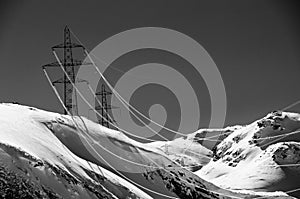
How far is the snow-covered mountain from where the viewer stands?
133ft

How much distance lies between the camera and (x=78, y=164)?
172 ft

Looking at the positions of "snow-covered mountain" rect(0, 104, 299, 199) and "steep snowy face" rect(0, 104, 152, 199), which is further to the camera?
"snow-covered mountain" rect(0, 104, 299, 199)

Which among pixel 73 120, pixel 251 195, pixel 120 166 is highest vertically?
pixel 73 120

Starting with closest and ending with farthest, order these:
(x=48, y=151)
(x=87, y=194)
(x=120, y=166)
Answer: (x=87, y=194)
(x=48, y=151)
(x=120, y=166)

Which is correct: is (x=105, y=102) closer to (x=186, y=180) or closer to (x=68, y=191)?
(x=186, y=180)

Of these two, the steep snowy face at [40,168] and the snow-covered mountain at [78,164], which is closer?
the steep snowy face at [40,168]

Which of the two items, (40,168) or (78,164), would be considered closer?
(40,168)

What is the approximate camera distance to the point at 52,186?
4188 centimetres

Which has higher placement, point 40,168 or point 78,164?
point 40,168

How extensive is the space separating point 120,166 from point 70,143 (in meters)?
8.00

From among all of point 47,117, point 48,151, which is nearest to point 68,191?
point 48,151

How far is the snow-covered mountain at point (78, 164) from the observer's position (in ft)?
133

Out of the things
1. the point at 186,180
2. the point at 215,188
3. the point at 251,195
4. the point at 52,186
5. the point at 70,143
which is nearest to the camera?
the point at 52,186

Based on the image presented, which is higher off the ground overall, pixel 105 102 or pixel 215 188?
pixel 105 102
